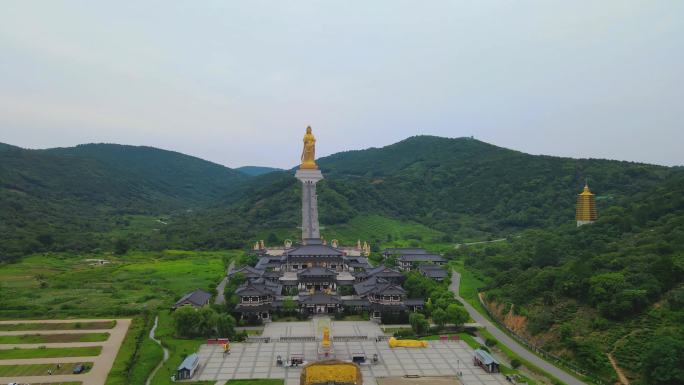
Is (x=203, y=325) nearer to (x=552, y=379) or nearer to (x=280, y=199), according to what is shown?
(x=552, y=379)

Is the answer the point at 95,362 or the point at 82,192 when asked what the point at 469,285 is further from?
the point at 82,192

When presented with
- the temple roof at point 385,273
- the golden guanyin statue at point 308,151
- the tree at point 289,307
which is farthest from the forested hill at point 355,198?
the tree at point 289,307

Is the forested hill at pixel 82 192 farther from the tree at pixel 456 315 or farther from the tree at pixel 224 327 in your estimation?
the tree at pixel 456 315

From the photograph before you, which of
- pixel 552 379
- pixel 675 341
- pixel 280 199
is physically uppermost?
pixel 280 199

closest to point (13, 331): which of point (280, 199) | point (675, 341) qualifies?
point (675, 341)

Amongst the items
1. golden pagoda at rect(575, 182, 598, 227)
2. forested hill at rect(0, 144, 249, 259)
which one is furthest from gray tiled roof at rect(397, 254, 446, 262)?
forested hill at rect(0, 144, 249, 259)

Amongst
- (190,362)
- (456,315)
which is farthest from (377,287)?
(190,362)
